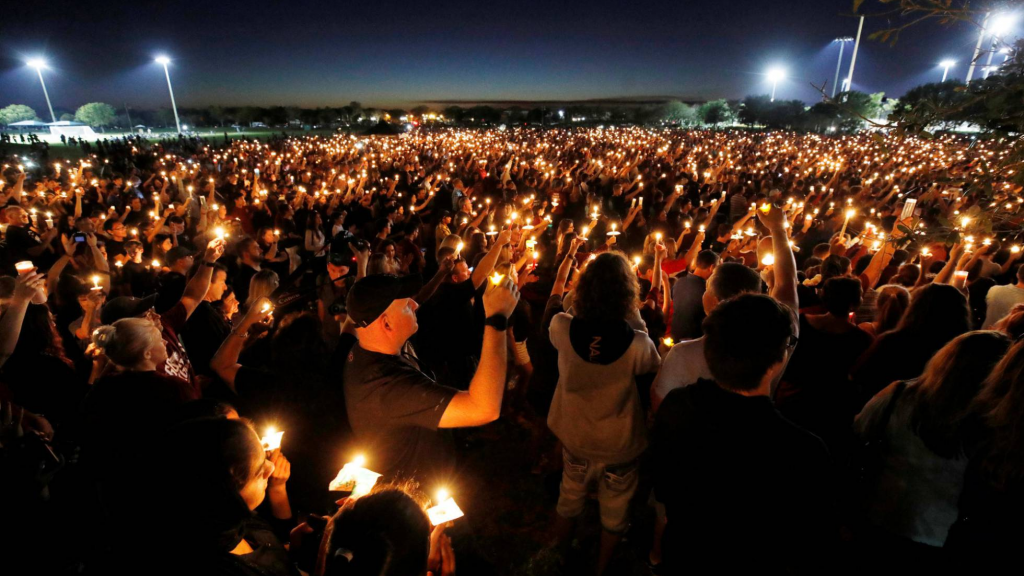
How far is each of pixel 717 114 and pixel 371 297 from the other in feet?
399

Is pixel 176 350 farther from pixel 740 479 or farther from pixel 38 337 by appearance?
pixel 740 479

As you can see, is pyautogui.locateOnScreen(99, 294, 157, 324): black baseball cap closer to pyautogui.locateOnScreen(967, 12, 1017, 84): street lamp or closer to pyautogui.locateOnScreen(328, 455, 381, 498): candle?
pyautogui.locateOnScreen(328, 455, 381, 498): candle

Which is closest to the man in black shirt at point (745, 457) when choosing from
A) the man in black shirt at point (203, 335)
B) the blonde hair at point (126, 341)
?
the blonde hair at point (126, 341)

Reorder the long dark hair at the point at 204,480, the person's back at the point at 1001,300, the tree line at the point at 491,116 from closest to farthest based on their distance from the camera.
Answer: the long dark hair at the point at 204,480
the person's back at the point at 1001,300
the tree line at the point at 491,116

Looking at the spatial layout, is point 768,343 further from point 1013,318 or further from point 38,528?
point 38,528

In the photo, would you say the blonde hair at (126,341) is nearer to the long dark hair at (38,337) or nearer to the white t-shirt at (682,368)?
the long dark hair at (38,337)

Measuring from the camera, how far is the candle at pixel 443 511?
5.28 ft

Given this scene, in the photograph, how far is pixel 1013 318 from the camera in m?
3.08

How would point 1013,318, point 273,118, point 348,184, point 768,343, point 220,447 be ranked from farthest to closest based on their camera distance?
point 273,118 → point 348,184 → point 1013,318 → point 768,343 → point 220,447

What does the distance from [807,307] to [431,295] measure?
10.3ft

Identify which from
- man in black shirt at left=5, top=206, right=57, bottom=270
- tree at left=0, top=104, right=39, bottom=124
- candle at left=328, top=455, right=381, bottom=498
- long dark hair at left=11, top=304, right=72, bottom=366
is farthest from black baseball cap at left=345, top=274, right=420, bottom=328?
tree at left=0, top=104, right=39, bottom=124

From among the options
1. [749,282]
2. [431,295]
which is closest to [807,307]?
[749,282]

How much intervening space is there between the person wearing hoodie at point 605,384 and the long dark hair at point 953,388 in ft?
3.76

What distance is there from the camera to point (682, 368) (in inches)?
97.9
